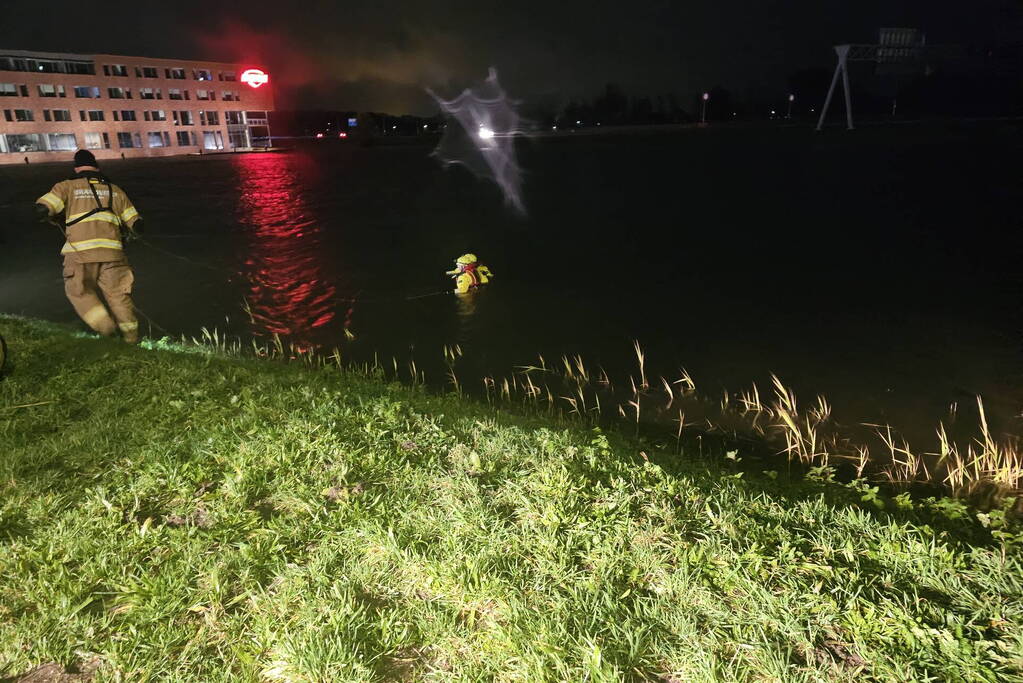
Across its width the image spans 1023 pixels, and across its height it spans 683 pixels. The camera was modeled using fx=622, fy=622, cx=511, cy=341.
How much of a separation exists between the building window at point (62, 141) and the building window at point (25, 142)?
1.02m

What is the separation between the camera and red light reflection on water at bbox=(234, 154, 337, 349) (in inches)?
499

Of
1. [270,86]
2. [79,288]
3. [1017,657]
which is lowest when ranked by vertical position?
[1017,657]

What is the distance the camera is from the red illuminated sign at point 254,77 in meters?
80.6

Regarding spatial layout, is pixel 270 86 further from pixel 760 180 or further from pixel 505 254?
pixel 505 254

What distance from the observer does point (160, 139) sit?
233 ft

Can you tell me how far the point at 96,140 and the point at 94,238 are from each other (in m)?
69.5

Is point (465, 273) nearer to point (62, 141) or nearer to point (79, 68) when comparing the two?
point (62, 141)

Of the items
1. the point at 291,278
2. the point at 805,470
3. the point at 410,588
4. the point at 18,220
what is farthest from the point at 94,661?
the point at 18,220

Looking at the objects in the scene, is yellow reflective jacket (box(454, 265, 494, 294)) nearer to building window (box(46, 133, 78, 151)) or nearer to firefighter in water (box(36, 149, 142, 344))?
firefighter in water (box(36, 149, 142, 344))

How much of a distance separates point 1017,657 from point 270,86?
9580 cm

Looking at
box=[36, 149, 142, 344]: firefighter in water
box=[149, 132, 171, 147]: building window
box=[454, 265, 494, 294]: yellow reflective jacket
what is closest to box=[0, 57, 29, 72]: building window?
box=[149, 132, 171, 147]: building window

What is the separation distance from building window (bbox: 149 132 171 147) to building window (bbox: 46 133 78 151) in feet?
27.2

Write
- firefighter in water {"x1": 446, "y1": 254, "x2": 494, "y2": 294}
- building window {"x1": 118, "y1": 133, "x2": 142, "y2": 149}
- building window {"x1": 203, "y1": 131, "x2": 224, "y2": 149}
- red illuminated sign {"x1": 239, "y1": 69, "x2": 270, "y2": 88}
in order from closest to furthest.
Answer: firefighter in water {"x1": 446, "y1": 254, "x2": 494, "y2": 294} → building window {"x1": 118, "y1": 133, "x2": 142, "y2": 149} → building window {"x1": 203, "y1": 131, "x2": 224, "y2": 149} → red illuminated sign {"x1": 239, "y1": 69, "x2": 270, "y2": 88}

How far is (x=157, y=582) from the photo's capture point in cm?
317
